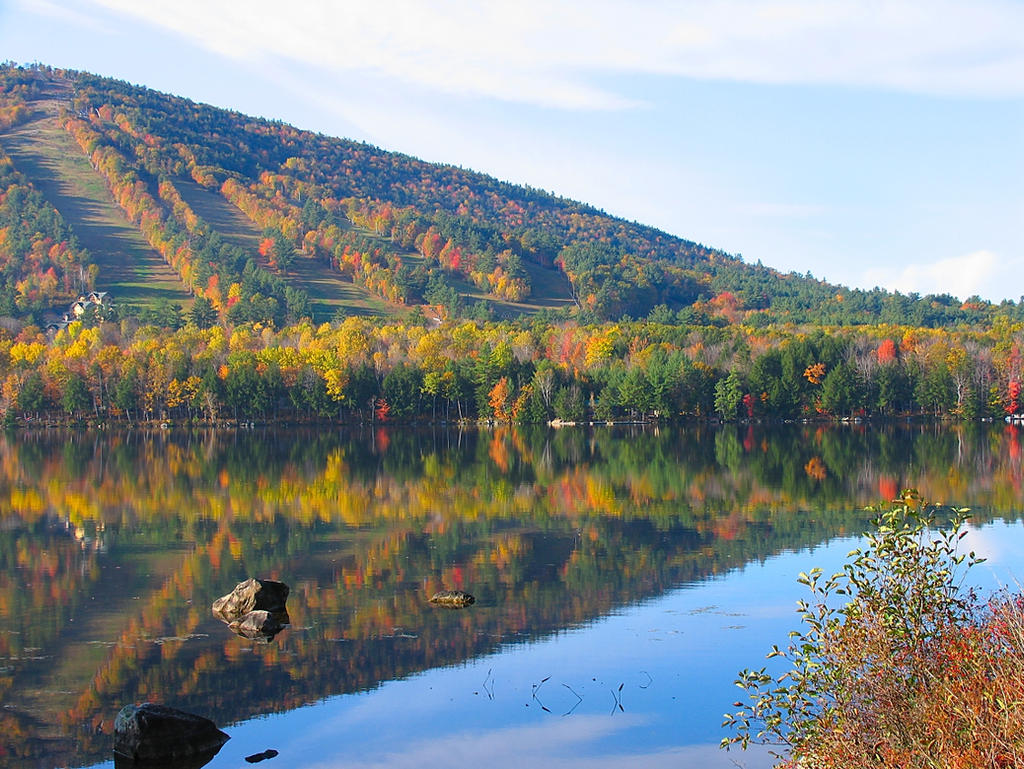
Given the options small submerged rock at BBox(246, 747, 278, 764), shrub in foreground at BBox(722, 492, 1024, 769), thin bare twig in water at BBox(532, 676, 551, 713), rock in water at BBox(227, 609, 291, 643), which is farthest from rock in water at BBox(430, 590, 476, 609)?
shrub in foreground at BBox(722, 492, 1024, 769)

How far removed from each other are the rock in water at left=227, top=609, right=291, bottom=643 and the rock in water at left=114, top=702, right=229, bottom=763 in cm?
591

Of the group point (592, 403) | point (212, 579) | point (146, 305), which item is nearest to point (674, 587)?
point (212, 579)

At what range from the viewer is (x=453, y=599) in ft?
84.9

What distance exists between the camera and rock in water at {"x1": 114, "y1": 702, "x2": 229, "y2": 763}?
1628cm

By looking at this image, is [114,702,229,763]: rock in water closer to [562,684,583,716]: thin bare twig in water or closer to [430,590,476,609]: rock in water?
[562,684,583,716]: thin bare twig in water

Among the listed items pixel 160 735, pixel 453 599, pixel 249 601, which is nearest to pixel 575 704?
pixel 160 735

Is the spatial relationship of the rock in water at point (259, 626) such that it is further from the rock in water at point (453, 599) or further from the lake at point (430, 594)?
the rock in water at point (453, 599)

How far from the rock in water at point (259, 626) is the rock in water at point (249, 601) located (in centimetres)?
27

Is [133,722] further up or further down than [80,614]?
further up

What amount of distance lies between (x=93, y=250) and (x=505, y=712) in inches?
7517

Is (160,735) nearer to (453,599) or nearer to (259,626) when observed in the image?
(259,626)

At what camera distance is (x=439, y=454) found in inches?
2940

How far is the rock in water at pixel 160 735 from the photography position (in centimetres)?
1628

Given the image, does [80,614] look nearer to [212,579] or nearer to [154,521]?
[212,579]
